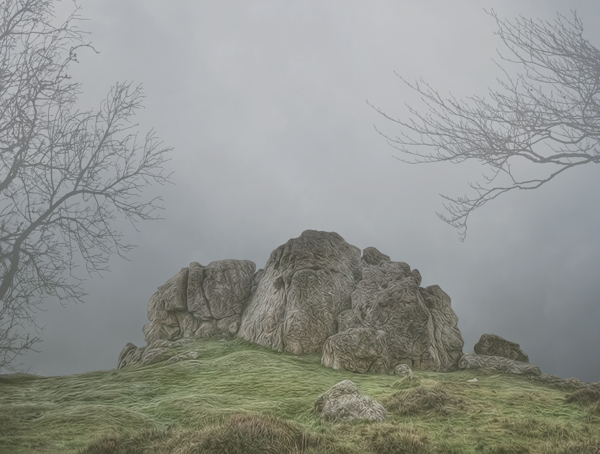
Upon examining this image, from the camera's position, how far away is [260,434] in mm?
4824

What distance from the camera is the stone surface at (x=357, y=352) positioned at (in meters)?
9.23

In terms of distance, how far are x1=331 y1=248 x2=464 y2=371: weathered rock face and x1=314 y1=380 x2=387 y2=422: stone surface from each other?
9.14ft

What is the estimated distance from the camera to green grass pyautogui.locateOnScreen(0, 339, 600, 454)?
201 inches

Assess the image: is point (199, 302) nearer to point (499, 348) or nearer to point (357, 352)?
point (357, 352)

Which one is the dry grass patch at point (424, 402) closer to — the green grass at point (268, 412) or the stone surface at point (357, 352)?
the green grass at point (268, 412)

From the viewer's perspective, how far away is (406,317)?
33.8ft

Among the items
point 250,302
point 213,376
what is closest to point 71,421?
point 213,376

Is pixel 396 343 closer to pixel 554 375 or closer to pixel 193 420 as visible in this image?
pixel 554 375

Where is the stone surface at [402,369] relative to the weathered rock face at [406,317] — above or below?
below

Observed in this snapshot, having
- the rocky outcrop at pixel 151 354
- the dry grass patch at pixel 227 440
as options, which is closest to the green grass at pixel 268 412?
the dry grass patch at pixel 227 440

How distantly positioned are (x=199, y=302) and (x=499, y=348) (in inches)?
302

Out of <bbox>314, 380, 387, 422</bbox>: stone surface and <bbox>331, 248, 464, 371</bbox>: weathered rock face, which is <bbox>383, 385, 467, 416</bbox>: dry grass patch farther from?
<bbox>331, 248, 464, 371</bbox>: weathered rock face

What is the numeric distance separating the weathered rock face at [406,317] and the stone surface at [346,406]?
2786 mm

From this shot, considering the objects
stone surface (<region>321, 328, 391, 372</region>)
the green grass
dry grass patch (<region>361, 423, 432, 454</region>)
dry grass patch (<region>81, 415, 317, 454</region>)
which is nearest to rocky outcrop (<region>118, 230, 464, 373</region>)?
stone surface (<region>321, 328, 391, 372</region>)
